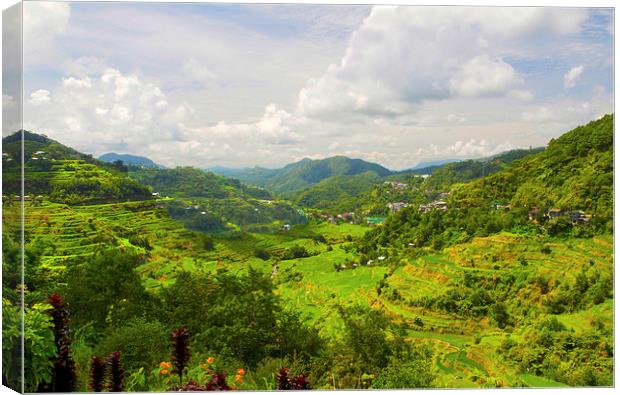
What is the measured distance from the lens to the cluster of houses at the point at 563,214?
6.45m

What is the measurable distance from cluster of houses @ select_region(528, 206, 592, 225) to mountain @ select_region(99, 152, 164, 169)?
5.47m

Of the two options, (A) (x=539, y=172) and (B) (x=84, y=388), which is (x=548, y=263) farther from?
(B) (x=84, y=388)

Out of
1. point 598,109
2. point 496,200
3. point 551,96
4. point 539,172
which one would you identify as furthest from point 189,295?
point 598,109

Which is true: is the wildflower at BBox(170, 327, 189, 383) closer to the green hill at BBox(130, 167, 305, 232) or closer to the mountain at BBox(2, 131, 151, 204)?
the green hill at BBox(130, 167, 305, 232)

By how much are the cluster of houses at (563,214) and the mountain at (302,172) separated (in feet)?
6.91

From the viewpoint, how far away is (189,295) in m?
6.46

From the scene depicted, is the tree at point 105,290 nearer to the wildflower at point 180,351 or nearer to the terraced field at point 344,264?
the terraced field at point 344,264

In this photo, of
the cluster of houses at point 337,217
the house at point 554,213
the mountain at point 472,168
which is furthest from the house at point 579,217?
the cluster of houses at point 337,217

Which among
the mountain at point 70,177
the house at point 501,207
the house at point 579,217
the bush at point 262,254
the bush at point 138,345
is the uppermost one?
the mountain at point 70,177

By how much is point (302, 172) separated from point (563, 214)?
3.81m

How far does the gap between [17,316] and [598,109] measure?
7.61 meters

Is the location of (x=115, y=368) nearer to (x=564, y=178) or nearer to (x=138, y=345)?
(x=138, y=345)

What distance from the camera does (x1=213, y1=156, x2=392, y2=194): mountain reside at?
704cm

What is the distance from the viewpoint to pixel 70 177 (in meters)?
6.83
